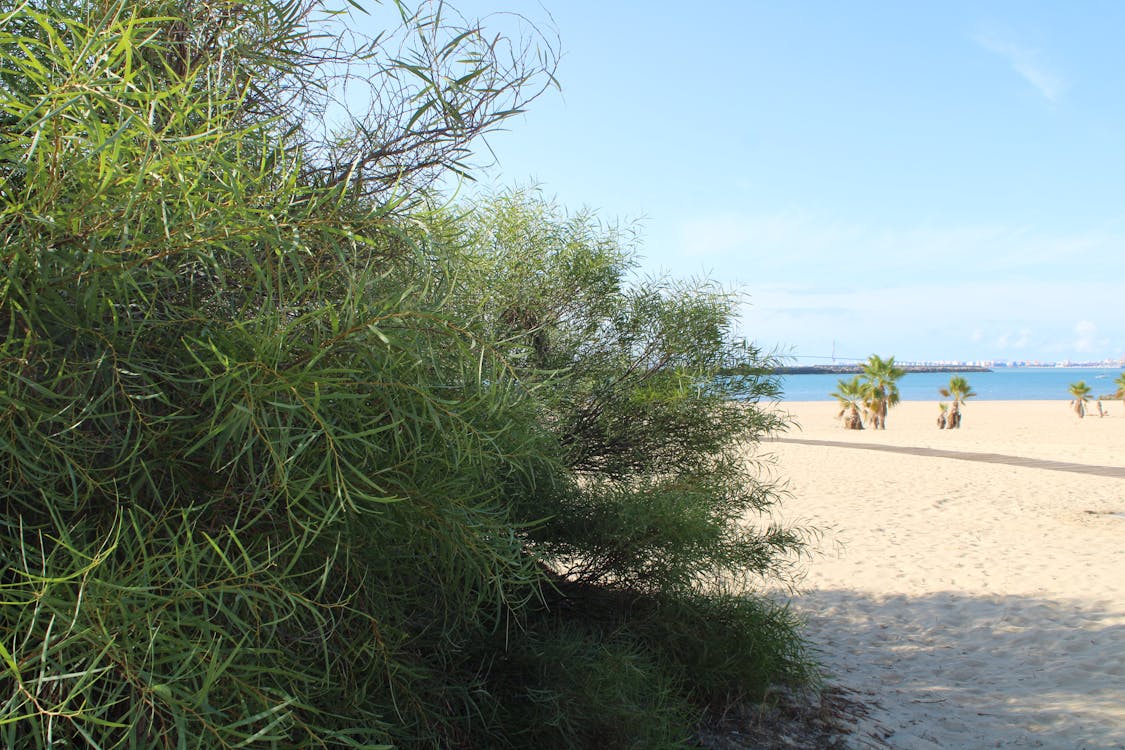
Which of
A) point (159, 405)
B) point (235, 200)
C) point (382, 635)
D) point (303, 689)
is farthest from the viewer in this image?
point (382, 635)

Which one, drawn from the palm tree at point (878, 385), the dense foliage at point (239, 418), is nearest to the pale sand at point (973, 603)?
the dense foliage at point (239, 418)

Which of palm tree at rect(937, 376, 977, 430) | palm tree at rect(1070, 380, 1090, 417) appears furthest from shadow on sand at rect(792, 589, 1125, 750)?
palm tree at rect(1070, 380, 1090, 417)

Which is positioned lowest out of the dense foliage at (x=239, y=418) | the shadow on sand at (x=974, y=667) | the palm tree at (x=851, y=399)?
the shadow on sand at (x=974, y=667)

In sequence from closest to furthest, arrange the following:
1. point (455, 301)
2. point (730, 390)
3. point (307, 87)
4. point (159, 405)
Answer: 1. point (159, 405)
2. point (307, 87)
3. point (455, 301)
4. point (730, 390)

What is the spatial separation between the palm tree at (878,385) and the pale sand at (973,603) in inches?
678

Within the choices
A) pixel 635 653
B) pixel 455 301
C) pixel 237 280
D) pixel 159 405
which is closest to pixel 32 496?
pixel 159 405

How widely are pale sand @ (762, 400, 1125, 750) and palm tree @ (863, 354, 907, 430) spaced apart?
56.5 feet

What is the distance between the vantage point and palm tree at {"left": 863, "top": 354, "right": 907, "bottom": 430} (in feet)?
114

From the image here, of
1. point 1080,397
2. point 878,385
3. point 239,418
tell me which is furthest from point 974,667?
A: point 1080,397

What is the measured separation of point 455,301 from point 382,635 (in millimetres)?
1592

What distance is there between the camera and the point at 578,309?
16.8 ft

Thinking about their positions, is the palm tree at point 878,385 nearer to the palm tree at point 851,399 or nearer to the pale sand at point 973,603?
the palm tree at point 851,399

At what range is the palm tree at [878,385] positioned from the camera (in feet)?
114

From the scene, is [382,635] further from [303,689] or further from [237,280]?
[237,280]
